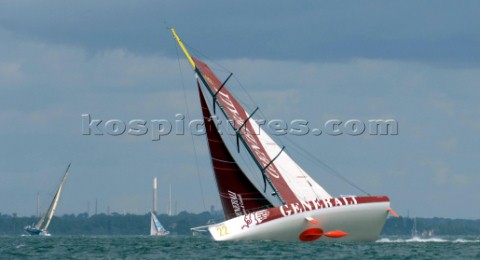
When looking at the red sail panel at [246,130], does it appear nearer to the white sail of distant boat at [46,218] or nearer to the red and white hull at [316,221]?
the red and white hull at [316,221]

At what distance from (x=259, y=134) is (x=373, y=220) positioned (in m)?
9.44

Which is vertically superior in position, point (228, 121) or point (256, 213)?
point (228, 121)

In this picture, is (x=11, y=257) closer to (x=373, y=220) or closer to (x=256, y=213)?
(x=256, y=213)

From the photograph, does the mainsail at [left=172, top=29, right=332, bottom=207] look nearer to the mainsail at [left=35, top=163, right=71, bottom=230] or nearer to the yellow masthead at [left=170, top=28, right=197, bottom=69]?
the yellow masthead at [left=170, top=28, right=197, bottom=69]

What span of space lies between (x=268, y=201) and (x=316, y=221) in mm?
6452

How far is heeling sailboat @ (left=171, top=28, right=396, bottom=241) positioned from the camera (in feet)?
197

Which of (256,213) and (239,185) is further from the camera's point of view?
(239,185)

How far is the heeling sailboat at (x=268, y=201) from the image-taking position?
197ft

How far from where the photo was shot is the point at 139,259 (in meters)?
55.7

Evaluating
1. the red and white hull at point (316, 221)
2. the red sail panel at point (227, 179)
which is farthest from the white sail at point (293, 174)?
the red and white hull at point (316, 221)

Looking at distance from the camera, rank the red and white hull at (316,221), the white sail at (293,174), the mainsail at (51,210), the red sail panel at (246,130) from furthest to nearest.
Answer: the mainsail at (51,210) → the white sail at (293,174) → the red sail panel at (246,130) → the red and white hull at (316,221)

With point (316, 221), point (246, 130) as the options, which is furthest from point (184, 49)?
point (316, 221)

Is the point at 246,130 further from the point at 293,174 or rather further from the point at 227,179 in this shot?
the point at 293,174

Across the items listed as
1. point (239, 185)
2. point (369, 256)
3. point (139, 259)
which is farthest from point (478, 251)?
point (139, 259)
